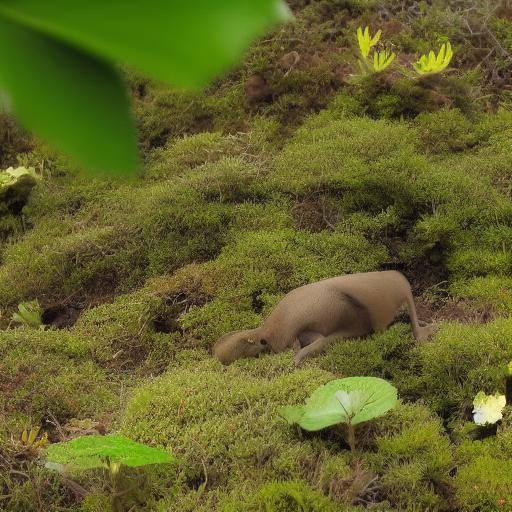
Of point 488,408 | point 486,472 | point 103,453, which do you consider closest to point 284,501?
point 103,453

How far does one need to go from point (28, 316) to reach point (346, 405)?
2159 millimetres

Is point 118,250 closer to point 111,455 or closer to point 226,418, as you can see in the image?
point 226,418

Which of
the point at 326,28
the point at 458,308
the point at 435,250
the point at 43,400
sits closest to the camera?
the point at 43,400

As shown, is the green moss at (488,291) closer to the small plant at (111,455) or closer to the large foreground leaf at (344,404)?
the large foreground leaf at (344,404)

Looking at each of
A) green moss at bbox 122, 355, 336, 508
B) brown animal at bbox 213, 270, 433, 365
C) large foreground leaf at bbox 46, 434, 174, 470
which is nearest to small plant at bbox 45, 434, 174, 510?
large foreground leaf at bbox 46, 434, 174, 470

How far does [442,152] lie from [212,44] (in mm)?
5052

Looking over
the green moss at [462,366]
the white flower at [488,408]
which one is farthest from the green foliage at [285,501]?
the green moss at [462,366]

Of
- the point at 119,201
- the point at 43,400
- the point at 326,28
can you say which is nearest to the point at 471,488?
the point at 43,400

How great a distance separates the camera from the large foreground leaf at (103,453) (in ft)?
7.34

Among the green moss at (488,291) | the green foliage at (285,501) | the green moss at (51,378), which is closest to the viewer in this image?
the green foliage at (285,501)

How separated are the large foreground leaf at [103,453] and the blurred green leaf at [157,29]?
7.03ft

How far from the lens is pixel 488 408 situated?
2.66m

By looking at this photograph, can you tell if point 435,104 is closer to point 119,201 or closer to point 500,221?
point 500,221

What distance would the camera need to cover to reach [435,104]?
5406mm
